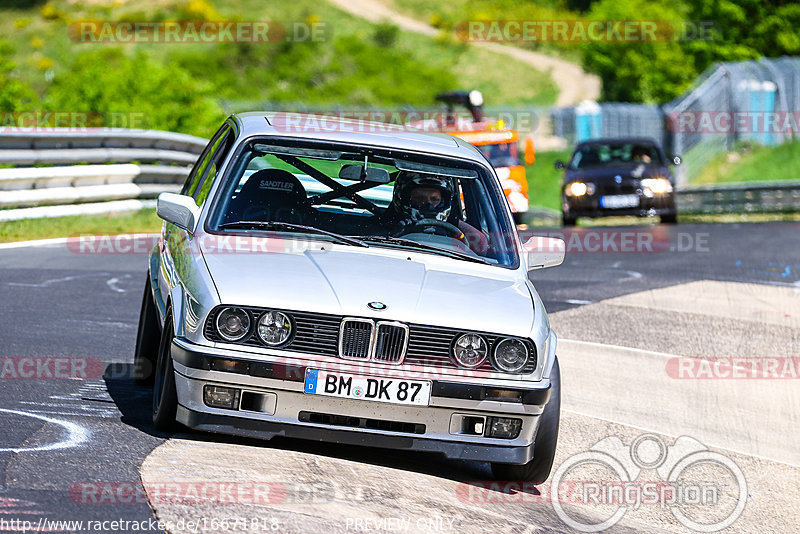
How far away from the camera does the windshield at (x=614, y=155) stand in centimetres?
2327

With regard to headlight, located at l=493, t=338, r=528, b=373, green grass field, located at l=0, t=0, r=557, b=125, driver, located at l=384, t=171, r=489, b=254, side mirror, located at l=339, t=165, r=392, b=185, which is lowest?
headlight, located at l=493, t=338, r=528, b=373

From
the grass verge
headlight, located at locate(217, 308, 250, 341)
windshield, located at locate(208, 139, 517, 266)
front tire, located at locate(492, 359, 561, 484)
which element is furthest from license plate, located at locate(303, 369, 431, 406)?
the grass verge

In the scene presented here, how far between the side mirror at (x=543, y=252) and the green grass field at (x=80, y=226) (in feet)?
30.1

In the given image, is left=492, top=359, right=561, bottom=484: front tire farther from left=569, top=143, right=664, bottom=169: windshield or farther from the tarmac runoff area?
left=569, top=143, right=664, bottom=169: windshield

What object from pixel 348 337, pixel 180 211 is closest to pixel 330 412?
pixel 348 337

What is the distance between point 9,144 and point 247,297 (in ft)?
35.1

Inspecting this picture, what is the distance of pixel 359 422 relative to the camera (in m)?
5.66

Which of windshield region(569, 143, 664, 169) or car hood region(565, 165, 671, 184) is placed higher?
windshield region(569, 143, 664, 169)

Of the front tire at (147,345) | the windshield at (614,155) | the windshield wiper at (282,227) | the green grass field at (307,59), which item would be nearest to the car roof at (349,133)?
the windshield wiper at (282,227)

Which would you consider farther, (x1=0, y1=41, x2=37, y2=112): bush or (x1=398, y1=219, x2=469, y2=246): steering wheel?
(x1=0, y1=41, x2=37, y2=112): bush

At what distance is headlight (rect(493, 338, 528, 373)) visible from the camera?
18.9 feet

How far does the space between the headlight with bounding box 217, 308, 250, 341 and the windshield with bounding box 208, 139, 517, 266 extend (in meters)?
0.86

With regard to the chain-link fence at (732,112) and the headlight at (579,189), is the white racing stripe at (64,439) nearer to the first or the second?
the headlight at (579,189)

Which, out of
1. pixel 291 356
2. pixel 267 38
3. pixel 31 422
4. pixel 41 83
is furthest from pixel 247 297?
pixel 267 38
